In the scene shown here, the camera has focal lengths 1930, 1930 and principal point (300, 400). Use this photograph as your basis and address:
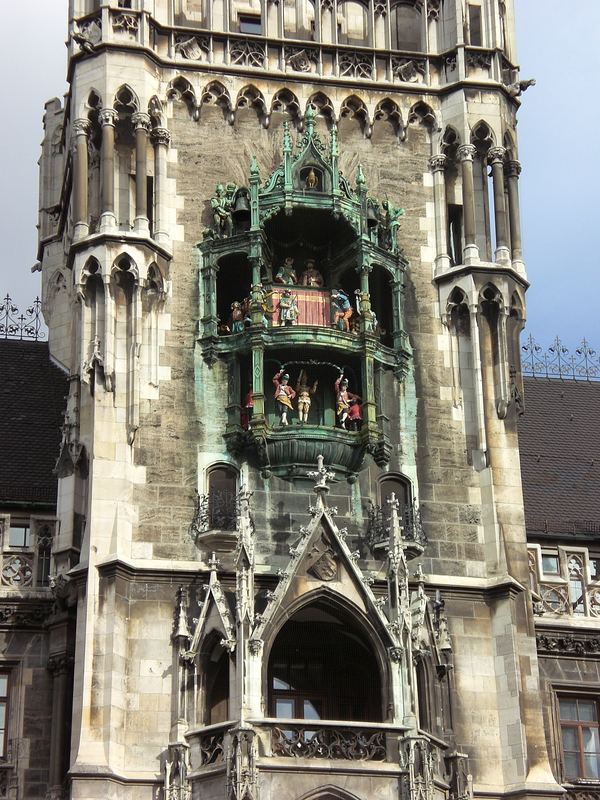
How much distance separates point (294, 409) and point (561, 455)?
7.74m

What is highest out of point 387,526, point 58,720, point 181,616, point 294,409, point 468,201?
point 468,201

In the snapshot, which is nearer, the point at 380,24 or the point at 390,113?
the point at 390,113

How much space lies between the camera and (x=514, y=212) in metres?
34.2

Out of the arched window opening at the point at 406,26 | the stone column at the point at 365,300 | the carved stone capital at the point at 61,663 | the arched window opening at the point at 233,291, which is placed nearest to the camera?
the carved stone capital at the point at 61,663

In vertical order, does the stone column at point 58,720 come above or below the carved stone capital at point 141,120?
below

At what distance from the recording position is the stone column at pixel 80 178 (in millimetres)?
32656

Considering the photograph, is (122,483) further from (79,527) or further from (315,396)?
(315,396)

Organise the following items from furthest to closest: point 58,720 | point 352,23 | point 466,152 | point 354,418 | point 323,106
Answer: point 352,23, point 323,106, point 466,152, point 354,418, point 58,720

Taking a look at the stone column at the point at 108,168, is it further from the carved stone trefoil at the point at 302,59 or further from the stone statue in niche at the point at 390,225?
the stone statue in niche at the point at 390,225

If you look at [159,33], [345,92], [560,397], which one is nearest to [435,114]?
[345,92]

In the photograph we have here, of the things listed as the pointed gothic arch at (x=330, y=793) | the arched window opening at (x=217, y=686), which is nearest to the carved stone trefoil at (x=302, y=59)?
the arched window opening at (x=217, y=686)

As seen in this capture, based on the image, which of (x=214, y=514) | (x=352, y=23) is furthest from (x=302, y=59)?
(x=214, y=514)

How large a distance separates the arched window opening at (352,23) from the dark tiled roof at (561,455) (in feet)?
27.7

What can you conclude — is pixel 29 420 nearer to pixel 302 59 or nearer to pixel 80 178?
pixel 80 178
